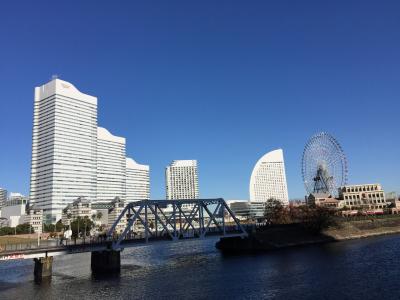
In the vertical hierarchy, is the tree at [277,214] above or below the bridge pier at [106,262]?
above

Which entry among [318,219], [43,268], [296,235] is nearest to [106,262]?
[43,268]

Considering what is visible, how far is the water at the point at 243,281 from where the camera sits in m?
57.4

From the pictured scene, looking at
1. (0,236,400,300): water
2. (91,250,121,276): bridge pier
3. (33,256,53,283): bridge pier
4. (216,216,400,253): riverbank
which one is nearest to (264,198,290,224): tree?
(216,216,400,253): riverbank

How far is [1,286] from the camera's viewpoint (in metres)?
76.0

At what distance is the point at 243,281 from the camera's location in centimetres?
6844

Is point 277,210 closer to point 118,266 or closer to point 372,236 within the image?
point 372,236

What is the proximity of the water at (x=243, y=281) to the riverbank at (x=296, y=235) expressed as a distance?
102 ft

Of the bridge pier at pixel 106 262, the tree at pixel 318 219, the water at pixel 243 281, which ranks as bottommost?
the water at pixel 243 281

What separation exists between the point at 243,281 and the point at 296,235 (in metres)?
74.2

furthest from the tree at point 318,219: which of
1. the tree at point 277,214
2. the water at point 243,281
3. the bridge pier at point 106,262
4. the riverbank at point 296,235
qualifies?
the bridge pier at point 106,262

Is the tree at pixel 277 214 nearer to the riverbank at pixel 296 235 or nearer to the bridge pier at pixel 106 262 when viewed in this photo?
the riverbank at pixel 296 235

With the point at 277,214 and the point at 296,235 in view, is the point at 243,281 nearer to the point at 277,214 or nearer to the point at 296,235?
the point at 296,235

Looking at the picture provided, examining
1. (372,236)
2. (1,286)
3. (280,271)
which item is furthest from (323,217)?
(1,286)

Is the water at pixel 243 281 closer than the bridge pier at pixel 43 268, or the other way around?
the water at pixel 243 281
